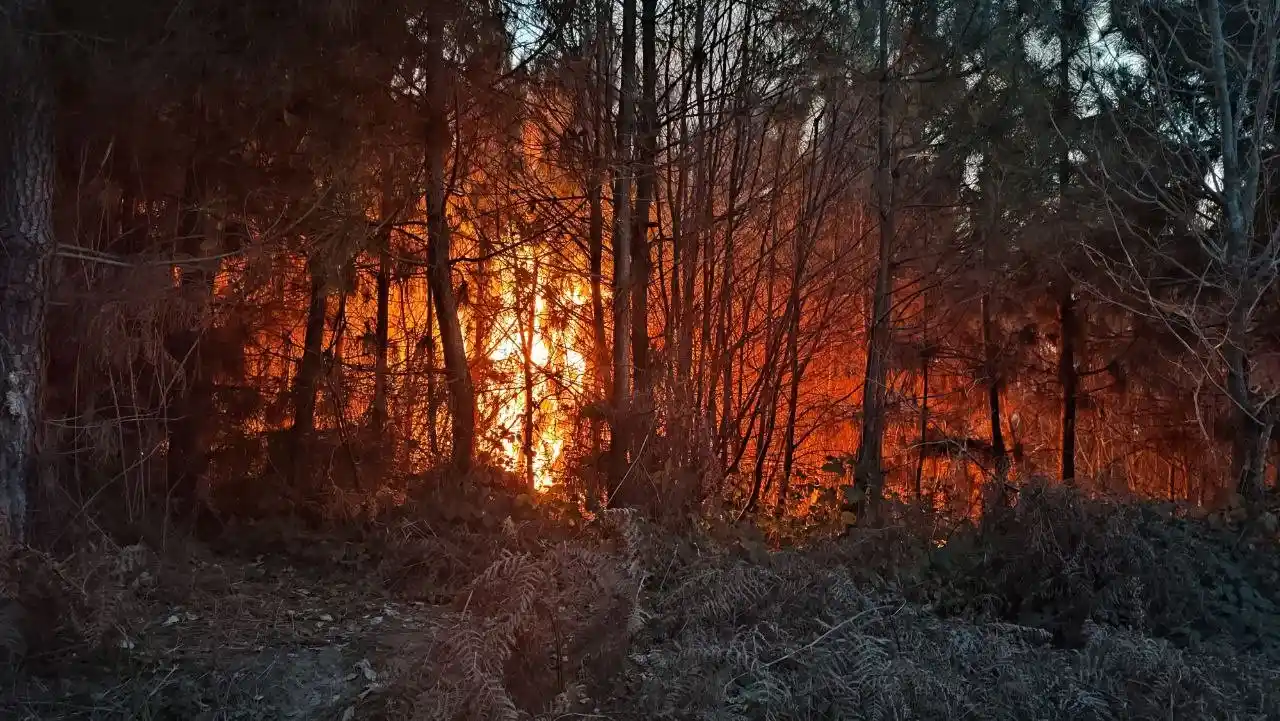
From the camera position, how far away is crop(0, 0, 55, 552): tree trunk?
17.3 feet

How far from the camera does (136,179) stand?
6.59 meters

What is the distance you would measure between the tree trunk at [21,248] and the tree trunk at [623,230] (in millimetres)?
3805

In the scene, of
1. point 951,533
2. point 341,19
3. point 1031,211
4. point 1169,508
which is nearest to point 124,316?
point 341,19

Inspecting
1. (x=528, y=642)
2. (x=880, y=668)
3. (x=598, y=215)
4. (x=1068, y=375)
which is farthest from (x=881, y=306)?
(x=528, y=642)

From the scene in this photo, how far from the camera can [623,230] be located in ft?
24.8

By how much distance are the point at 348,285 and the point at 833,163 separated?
4.56 metres

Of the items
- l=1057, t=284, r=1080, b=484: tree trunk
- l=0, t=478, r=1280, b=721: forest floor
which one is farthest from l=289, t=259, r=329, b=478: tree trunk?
l=1057, t=284, r=1080, b=484: tree trunk

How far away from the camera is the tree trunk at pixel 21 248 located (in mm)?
5285

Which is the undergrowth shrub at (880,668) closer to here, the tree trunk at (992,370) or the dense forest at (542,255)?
the dense forest at (542,255)

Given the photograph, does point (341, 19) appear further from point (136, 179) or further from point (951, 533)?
point (951, 533)

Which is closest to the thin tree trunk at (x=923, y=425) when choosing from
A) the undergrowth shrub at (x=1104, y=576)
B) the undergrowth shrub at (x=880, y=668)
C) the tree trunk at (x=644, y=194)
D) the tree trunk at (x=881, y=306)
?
the tree trunk at (x=881, y=306)

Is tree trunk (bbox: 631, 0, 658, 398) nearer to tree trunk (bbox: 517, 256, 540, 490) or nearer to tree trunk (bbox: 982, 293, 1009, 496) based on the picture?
tree trunk (bbox: 517, 256, 540, 490)

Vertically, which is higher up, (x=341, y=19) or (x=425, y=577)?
(x=341, y=19)

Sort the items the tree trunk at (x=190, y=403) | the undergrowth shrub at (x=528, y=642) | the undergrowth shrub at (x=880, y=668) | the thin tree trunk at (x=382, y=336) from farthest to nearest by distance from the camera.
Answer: the thin tree trunk at (x=382, y=336)
the tree trunk at (x=190, y=403)
the undergrowth shrub at (x=880, y=668)
the undergrowth shrub at (x=528, y=642)
